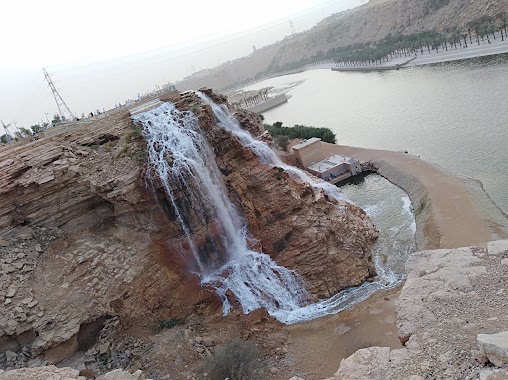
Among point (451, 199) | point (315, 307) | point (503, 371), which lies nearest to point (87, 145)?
point (315, 307)

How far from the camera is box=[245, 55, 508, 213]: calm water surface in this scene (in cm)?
3375

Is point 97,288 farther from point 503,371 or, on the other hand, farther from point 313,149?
point 313,149

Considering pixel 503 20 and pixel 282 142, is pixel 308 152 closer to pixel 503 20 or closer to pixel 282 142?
pixel 282 142

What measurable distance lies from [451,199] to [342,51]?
111 m

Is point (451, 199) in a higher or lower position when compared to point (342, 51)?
lower

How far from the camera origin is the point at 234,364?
51.5 ft

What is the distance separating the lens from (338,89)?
86375 mm

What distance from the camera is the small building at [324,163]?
Result: 39.8 meters

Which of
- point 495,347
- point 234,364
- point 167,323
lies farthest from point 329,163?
point 495,347

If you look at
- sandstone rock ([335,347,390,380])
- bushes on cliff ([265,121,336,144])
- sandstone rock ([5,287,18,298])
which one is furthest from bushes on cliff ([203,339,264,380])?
bushes on cliff ([265,121,336,144])

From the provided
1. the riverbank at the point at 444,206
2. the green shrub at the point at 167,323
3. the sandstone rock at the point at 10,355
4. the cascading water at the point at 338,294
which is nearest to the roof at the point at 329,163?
the riverbank at the point at 444,206

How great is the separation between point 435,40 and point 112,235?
8040 cm

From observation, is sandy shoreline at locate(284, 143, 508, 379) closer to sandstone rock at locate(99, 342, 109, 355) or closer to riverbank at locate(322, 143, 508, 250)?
riverbank at locate(322, 143, 508, 250)

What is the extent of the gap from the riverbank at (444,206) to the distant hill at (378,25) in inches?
2251
